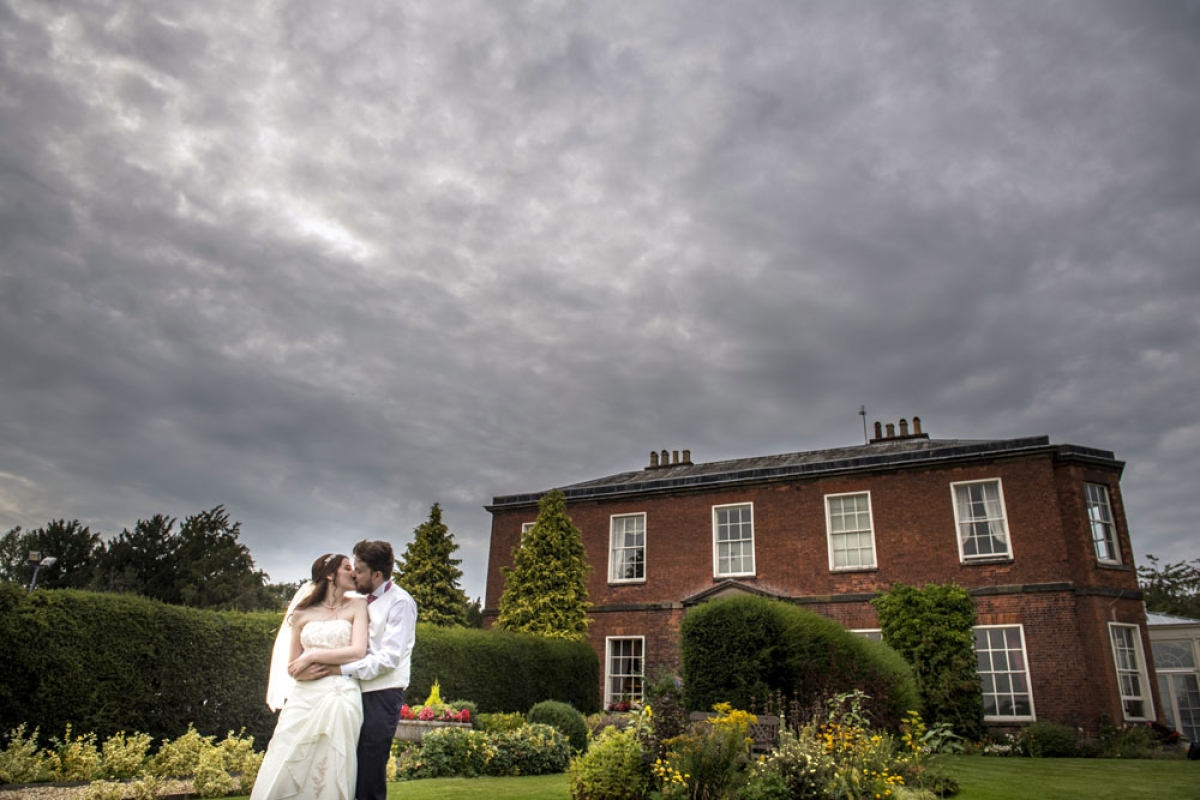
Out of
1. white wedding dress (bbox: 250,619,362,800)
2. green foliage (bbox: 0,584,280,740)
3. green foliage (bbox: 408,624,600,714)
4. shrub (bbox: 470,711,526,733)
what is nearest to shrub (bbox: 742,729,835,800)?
white wedding dress (bbox: 250,619,362,800)

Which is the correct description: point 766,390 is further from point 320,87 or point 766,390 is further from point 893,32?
point 320,87

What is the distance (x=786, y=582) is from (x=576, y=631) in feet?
20.2

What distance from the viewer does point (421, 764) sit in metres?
10.9

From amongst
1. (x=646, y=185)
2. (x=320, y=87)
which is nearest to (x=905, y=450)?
(x=646, y=185)

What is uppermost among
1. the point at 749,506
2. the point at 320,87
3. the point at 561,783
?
the point at 320,87

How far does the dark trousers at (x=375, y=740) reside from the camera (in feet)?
14.9

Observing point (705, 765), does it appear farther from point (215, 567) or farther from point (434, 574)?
point (215, 567)

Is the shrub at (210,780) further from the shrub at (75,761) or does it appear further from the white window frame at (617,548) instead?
the white window frame at (617,548)

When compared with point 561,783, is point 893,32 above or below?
above

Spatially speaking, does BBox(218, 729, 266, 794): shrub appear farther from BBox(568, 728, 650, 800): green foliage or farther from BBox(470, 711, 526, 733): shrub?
BBox(568, 728, 650, 800): green foliage

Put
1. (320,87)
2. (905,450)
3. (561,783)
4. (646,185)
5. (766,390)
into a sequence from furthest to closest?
1. (905,450)
2. (766,390)
3. (646,185)
4. (320,87)
5. (561,783)

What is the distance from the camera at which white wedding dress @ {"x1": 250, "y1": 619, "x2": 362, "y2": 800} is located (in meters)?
4.32

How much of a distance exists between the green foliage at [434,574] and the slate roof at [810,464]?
4.40 m

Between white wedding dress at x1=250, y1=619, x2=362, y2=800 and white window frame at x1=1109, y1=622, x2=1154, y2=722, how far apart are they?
1918 cm
